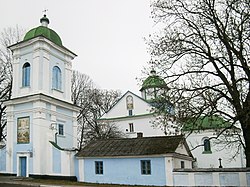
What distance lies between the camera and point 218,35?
14.8 metres

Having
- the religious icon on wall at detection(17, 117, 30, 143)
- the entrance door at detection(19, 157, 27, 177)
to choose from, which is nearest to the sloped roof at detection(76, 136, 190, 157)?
the entrance door at detection(19, 157, 27, 177)

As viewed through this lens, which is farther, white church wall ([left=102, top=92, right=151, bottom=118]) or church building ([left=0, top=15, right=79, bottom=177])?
white church wall ([left=102, top=92, right=151, bottom=118])

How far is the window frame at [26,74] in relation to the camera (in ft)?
82.9

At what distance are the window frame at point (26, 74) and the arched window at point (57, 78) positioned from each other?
6.62ft

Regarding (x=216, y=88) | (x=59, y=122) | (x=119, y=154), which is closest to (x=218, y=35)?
(x=216, y=88)

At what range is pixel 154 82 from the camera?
49.1 ft

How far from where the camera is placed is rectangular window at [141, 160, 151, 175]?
794 inches

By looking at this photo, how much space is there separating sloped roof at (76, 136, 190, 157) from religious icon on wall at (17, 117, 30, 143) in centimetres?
429

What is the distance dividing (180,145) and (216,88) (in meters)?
7.55

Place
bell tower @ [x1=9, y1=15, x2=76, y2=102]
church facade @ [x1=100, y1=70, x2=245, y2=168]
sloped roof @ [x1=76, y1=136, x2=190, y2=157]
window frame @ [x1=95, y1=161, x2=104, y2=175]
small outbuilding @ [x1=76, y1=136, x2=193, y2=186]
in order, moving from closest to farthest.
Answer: small outbuilding @ [x1=76, y1=136, x2=193, y2=186]
sloped roof @ [x1=76, y1=136, x2=190, y2=157]
window frame @ [x1=95, y1=161, x2=104, y2=175]
bell tower @ [x1=9, y1=15, x2=76, y2=102]
church facade @ [x1=100, y1=70, x2=245, y2=168]

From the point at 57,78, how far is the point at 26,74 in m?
2.58

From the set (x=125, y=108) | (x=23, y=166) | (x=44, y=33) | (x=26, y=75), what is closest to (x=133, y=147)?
(x=23, y=166)

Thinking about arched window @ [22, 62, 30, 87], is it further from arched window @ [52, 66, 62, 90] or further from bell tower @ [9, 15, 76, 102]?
arched window @ [52, 66, 62, 90]

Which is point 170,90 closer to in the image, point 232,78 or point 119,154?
point 232,78
